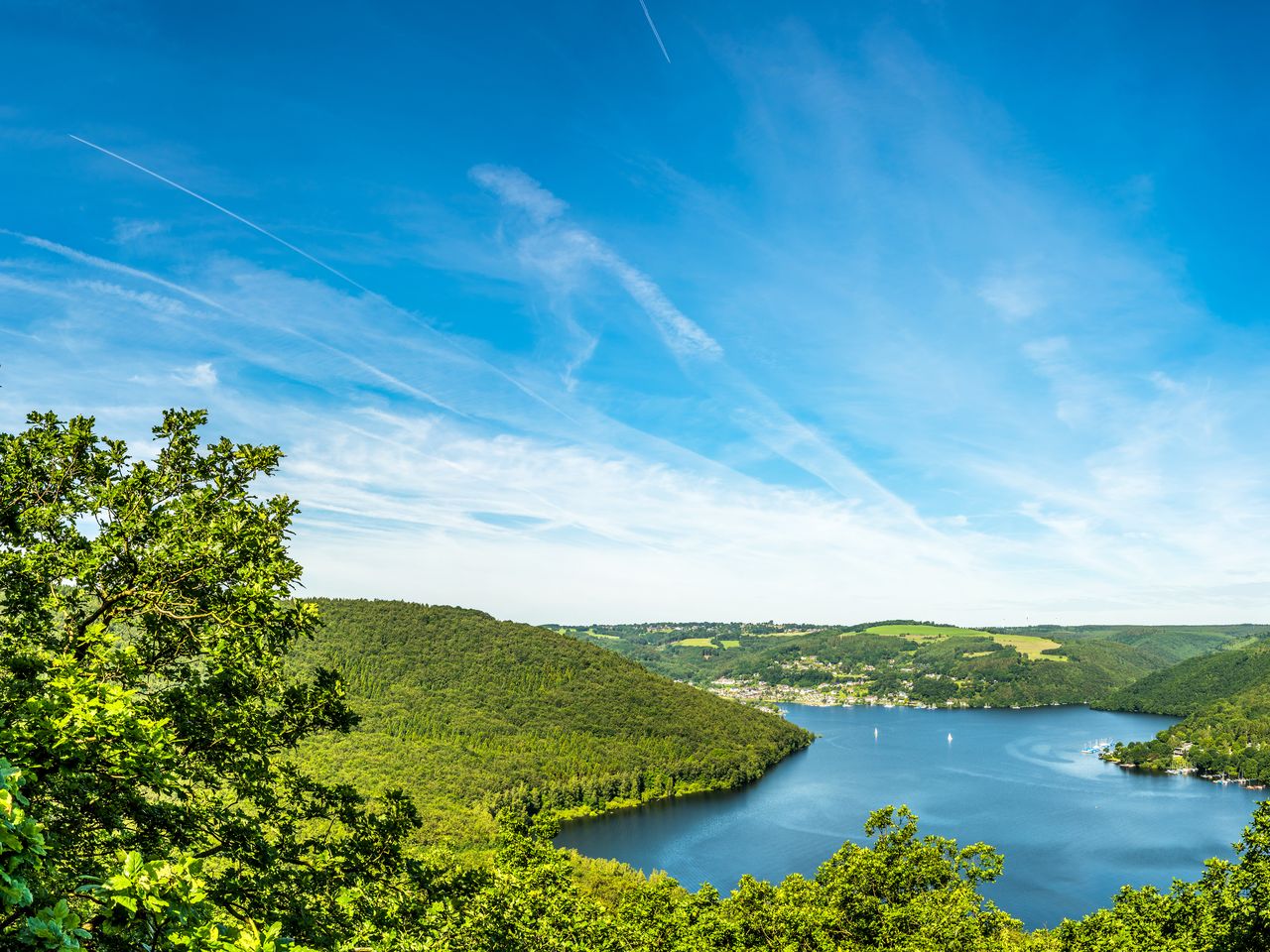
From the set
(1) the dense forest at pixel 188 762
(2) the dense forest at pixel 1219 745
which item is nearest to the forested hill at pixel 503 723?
(1) the dense forest at pixel 188 762

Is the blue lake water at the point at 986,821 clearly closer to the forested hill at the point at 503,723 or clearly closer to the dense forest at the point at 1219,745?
the dense forest at the point at 1219,745

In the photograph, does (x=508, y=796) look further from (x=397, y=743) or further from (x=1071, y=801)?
(x=1071, y=801)

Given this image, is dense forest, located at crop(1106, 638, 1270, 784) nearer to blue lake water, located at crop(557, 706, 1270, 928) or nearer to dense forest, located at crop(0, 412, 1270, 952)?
blue lake water, located at crop(557, 706, 1270, 928)

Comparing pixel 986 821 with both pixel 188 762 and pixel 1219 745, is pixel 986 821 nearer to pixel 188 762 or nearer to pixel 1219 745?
pixel 1219 745

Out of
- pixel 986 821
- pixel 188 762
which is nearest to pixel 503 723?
pixel 986 821

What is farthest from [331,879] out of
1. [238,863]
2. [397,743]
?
[397,743]

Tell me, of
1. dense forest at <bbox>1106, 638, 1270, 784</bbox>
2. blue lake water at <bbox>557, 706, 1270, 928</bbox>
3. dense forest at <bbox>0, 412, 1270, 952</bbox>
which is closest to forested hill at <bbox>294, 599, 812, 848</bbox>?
blue lake water at <bbox>557, 706, 1270, 928</bbox>
